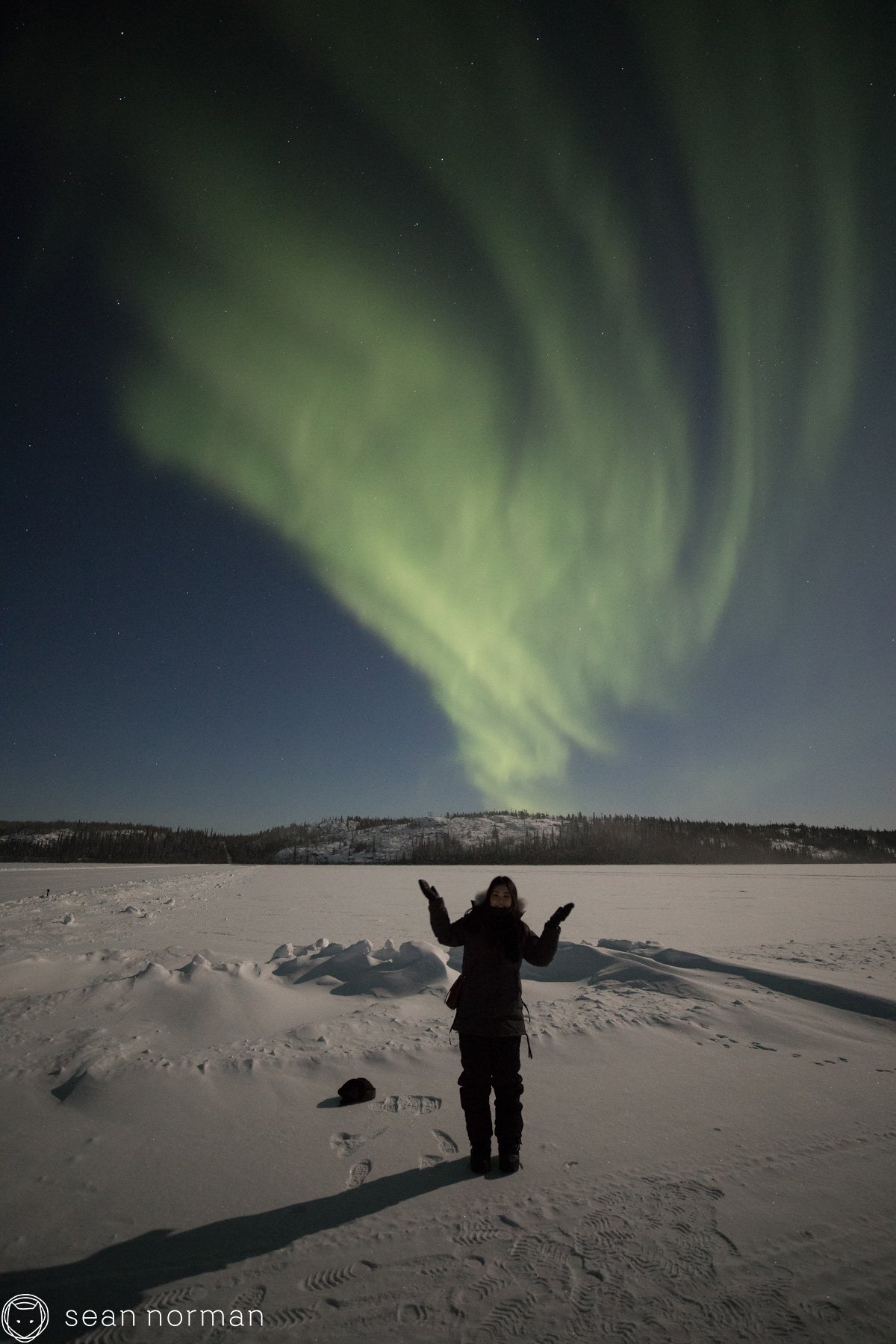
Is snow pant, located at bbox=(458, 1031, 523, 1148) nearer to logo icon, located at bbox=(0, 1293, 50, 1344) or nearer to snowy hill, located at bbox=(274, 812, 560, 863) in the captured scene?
logo icon, located at bbox=(0, 1293, 50, 1344)

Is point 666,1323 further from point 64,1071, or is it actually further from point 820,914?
point 820,914

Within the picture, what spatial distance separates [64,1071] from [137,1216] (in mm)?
2147

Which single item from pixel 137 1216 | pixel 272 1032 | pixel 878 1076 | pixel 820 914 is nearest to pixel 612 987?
pixel 878 1076

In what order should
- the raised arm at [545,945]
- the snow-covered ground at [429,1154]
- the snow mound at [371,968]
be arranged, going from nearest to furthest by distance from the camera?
the snow-covered ground at [429,1154] → the raised arm at [545,945] → the snow mound at [371,968]

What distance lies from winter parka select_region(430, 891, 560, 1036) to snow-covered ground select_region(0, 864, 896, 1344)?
810mm

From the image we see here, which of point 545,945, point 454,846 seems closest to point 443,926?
point 545,945

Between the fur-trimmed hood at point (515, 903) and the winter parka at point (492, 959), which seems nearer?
the winter parka at point (492, 959)

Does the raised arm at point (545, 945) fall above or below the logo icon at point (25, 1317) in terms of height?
above

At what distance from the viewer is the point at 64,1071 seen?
4738 mm

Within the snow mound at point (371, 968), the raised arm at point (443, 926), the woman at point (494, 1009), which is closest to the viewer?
the woman at point (494, 1009)

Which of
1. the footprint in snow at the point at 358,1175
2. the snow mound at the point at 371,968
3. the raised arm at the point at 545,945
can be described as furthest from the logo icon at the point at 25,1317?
the snow mound at the point at 371,968

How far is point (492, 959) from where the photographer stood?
3869mm

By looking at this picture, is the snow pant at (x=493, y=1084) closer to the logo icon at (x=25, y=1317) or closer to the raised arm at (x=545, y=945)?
the raised arm at (x=545, y=945)

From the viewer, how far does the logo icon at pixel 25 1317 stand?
7.88 ft
